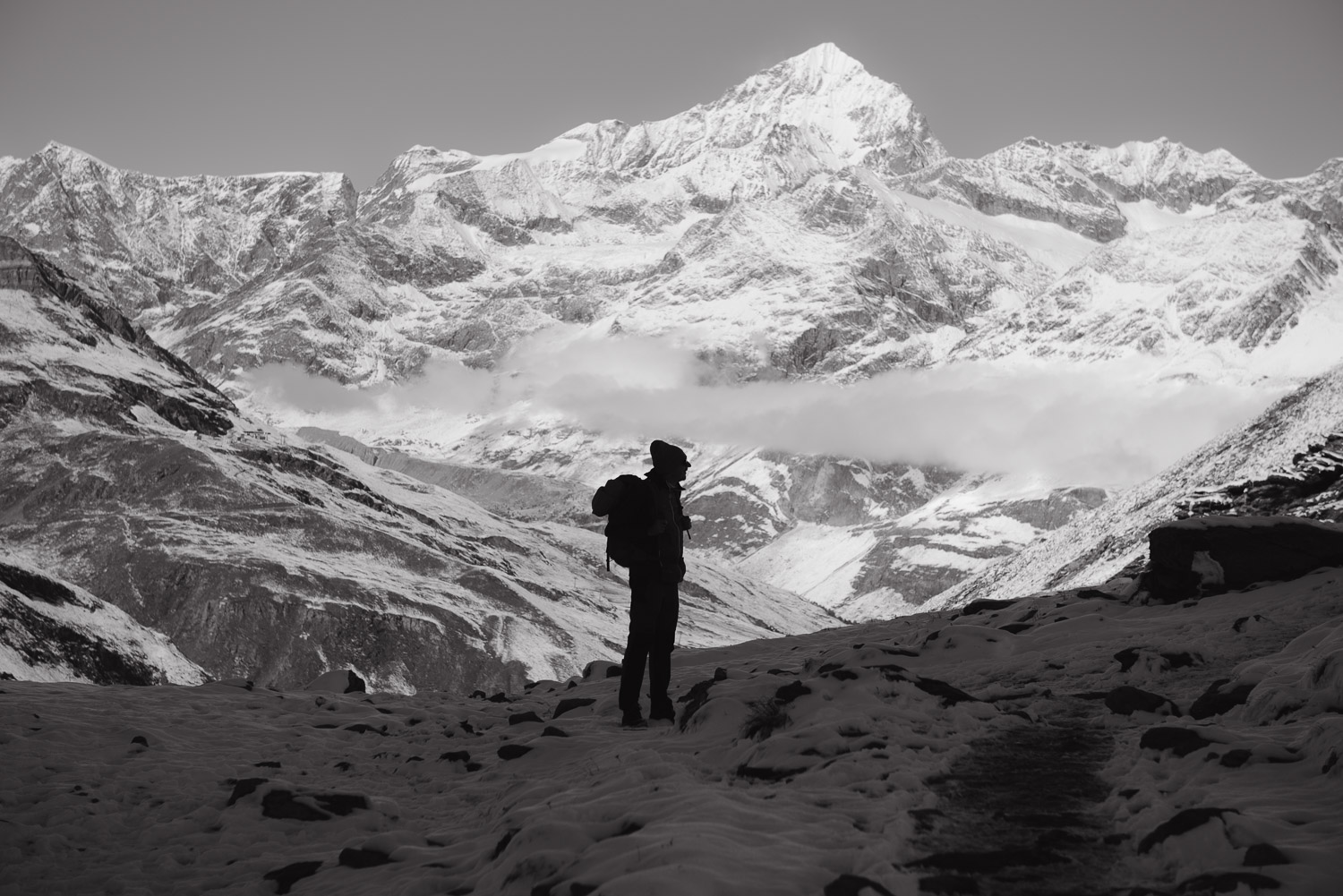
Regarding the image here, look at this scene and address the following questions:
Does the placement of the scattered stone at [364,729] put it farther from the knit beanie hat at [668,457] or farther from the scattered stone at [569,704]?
the knit beanie hat at [668,457]

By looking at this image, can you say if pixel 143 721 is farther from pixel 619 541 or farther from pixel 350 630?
pixel 350 630

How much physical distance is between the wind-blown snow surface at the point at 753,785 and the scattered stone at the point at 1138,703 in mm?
80

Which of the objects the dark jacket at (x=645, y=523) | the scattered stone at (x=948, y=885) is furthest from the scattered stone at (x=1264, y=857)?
the dark jacket at (x=645, y=523)

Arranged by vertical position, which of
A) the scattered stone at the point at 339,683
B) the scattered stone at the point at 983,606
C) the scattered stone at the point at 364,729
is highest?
the scattered stone at the point at 983,606

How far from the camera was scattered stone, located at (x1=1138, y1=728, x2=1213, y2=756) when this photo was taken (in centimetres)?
1107

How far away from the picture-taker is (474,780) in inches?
532

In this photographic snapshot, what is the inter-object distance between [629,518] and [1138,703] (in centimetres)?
651

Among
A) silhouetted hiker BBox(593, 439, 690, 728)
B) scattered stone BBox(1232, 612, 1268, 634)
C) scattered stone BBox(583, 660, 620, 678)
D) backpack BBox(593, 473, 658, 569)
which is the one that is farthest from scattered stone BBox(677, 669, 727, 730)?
scattered stone BBox(1232, 612, 1268, 634)

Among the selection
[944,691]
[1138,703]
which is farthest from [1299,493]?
[944,691]

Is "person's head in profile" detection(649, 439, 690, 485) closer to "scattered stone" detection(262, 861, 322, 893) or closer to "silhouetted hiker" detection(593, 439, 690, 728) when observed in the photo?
"silhouetted hiker" detection(593, 439, 690, 728)

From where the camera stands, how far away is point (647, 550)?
50.1 ft

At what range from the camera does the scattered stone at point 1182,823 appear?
→ 344 inches

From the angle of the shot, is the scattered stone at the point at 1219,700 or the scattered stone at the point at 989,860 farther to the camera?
the scattered stone at the point at 1219,700

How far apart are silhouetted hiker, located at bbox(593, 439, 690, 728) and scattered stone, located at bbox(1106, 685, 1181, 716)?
5.36 metres
